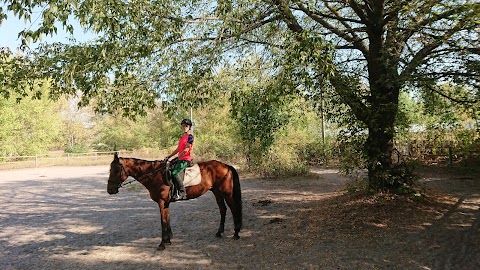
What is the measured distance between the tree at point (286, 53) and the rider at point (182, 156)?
2.64ft

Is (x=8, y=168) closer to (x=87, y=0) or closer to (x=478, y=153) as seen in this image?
(x=87, y=0)

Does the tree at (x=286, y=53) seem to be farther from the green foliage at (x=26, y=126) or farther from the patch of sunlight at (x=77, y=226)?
the green foliage at (x=26, y=126)

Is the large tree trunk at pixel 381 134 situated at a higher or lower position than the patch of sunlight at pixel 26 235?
higher

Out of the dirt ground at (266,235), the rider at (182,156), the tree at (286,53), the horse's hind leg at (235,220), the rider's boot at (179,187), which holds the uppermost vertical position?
the tree at (286,53)

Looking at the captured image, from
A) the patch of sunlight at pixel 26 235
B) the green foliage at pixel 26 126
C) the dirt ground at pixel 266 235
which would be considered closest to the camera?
the dirt ground at pixel 266 235

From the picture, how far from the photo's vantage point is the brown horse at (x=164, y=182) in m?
5.75

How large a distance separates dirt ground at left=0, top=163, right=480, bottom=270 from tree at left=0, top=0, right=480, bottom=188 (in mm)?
1188

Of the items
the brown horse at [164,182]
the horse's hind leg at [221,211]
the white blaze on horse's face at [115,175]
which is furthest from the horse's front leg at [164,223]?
the horse's hind leg at [221,211]

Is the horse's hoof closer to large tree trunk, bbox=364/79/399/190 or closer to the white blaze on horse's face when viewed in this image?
the white blaze on horse's face

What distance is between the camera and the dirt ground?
4.76 metres

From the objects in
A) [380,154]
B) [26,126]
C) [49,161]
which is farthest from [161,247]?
[26,126]

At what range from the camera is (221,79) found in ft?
22.1

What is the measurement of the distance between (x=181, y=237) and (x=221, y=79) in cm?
331

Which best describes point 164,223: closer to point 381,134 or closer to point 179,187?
point 179,187
